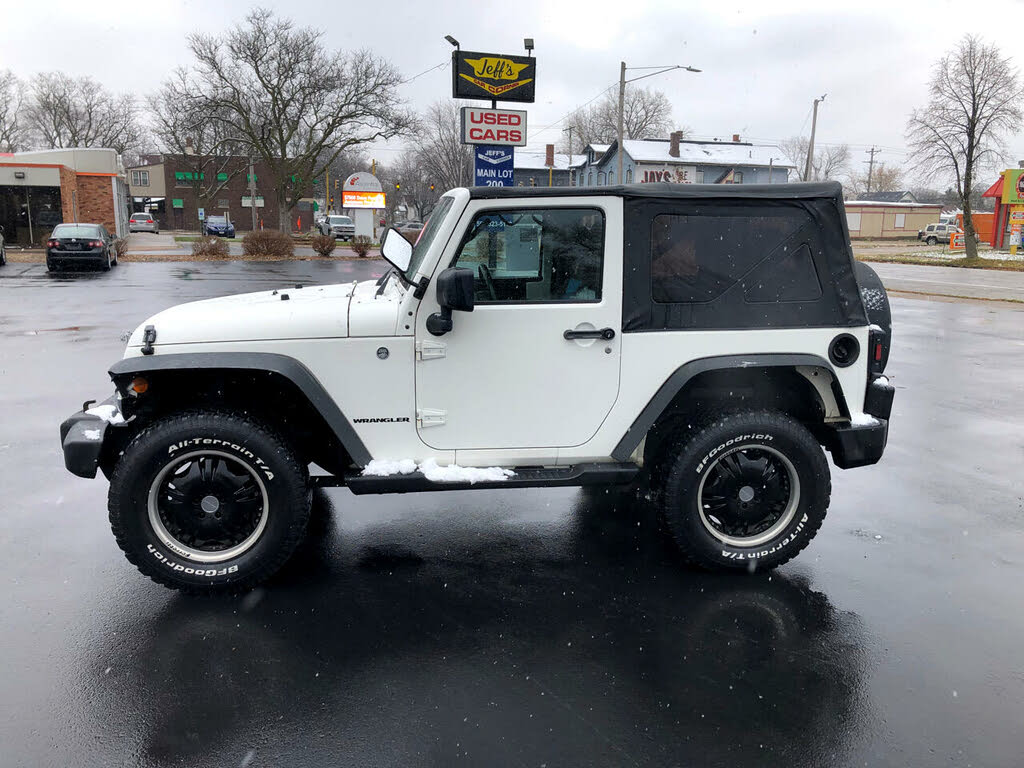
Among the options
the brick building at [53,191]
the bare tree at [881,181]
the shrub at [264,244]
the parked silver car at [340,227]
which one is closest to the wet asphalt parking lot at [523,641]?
the shrub at [264,244]

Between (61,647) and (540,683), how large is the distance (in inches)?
83.3

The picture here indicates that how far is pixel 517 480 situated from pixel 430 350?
787 mm

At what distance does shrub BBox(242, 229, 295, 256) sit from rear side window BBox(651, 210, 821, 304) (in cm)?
2960

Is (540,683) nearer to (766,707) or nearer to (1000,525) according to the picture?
(766,707)

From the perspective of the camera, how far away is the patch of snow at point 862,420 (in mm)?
4102

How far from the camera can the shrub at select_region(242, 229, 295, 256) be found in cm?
3097

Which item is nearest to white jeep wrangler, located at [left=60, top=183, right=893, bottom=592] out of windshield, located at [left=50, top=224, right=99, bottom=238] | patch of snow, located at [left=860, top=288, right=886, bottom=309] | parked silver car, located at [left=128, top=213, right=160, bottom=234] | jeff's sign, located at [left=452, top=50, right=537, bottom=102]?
patch of snow, located at [left=860, top=288, right=886, bottom=309]

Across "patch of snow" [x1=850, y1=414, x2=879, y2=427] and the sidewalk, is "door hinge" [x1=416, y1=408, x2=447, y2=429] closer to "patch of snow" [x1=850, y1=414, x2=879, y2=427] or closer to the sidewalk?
"patch of snow" [x1=850, y1=414, x2=879, y2=427]

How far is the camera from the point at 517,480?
387cm

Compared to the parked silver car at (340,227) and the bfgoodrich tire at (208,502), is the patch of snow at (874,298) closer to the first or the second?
the bfgoodrich tire at (208,502)

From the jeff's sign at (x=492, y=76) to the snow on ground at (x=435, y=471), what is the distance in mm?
10878

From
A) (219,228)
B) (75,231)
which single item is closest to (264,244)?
(75,231)

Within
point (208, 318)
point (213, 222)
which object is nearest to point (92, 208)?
point (213, 222)

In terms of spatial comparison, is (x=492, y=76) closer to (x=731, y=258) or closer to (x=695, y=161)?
(x=731, y=258)
